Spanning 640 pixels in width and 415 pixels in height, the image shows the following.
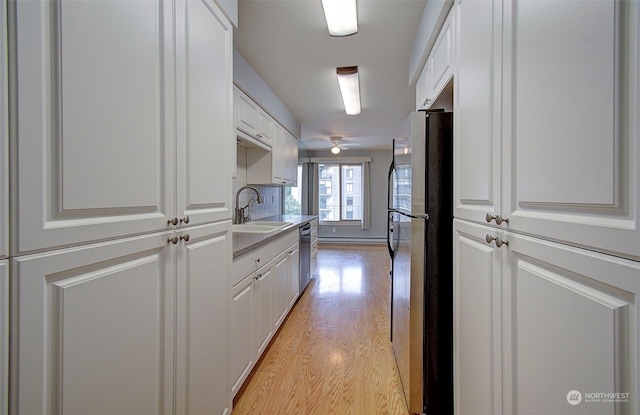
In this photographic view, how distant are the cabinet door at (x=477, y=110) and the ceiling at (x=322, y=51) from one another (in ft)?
2.89

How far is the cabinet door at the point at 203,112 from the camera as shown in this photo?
1.10 m

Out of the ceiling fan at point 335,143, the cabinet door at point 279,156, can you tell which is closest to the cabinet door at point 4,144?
the cabinet door at point 279,156

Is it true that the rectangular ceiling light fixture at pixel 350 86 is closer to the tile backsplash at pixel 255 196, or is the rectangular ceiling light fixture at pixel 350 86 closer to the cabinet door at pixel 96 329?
the tile backsplash at pixel 255 196

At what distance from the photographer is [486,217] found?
0.97 m

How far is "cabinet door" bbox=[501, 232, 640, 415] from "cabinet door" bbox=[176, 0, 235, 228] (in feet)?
3.67

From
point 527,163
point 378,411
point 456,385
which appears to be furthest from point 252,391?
point 527,163

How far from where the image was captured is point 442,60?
159 centimetres

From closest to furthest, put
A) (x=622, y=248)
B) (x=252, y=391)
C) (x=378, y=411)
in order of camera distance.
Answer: (x=622, y=248) < (x=378, y=411) < (x=252, y=391)

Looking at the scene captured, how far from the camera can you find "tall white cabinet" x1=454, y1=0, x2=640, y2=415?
1.64 feet

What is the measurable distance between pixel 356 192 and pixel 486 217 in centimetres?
690

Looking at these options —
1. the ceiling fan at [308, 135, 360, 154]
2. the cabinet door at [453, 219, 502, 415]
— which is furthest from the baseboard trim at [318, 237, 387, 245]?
the cabinet door at [453, 219, 502, 415]

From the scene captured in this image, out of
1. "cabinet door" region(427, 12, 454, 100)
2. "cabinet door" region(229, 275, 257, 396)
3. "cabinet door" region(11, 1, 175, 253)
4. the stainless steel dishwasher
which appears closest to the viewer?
"cabinet door" region(11, 1, 175, 253)

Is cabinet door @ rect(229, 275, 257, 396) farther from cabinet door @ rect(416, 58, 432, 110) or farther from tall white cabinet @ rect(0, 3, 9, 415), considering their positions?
cabinet door @ rect(416, 58, 432, 110)

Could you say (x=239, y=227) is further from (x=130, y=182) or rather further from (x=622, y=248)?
(x=622, y=248)
